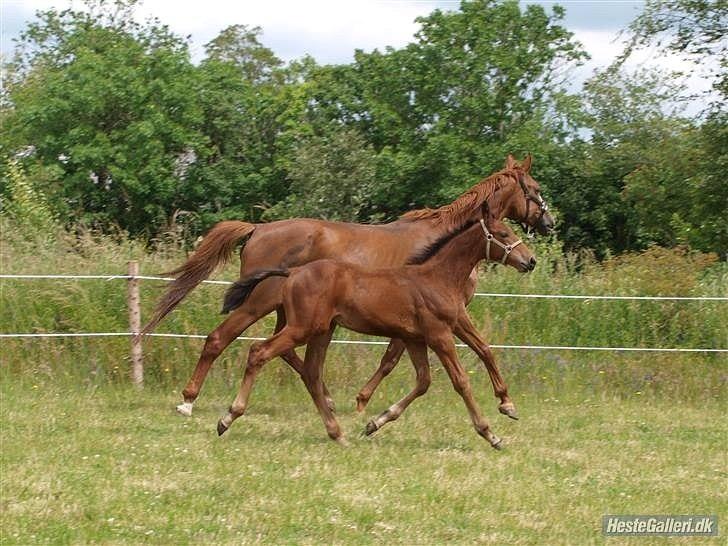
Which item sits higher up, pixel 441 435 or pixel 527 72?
pixel 527 72

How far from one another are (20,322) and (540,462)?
664cm

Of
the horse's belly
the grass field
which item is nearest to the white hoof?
the grass field

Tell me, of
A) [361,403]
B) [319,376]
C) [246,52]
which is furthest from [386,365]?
[246,52]

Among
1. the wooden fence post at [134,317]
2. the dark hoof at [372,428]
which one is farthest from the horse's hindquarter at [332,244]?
the wooden fence post at [134,317]

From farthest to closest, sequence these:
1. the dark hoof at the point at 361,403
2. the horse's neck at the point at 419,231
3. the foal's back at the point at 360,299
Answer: the dark hoof at the point at 361,403 < the horse's neck at the point at 419,231 < the foal's back at the point at 360,299

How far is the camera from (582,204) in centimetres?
3469

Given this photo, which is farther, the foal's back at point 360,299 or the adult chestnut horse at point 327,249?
the adult chestnut horse at point 327,249

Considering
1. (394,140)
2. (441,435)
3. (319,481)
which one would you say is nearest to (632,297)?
(441,435)

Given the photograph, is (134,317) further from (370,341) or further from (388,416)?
(388,416)

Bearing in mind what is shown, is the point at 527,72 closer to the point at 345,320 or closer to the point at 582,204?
the point at 582,204

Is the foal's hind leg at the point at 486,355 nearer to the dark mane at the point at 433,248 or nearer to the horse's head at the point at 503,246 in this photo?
the horse's head at the point at 503,246

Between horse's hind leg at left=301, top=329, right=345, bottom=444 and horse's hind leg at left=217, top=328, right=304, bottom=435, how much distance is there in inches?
11.5

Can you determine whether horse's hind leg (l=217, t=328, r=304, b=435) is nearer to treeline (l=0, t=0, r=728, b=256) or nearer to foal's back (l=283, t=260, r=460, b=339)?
foal's back (l=283, t=260, r=460, b=339)

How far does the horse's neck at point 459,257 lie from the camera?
8.13 metres
